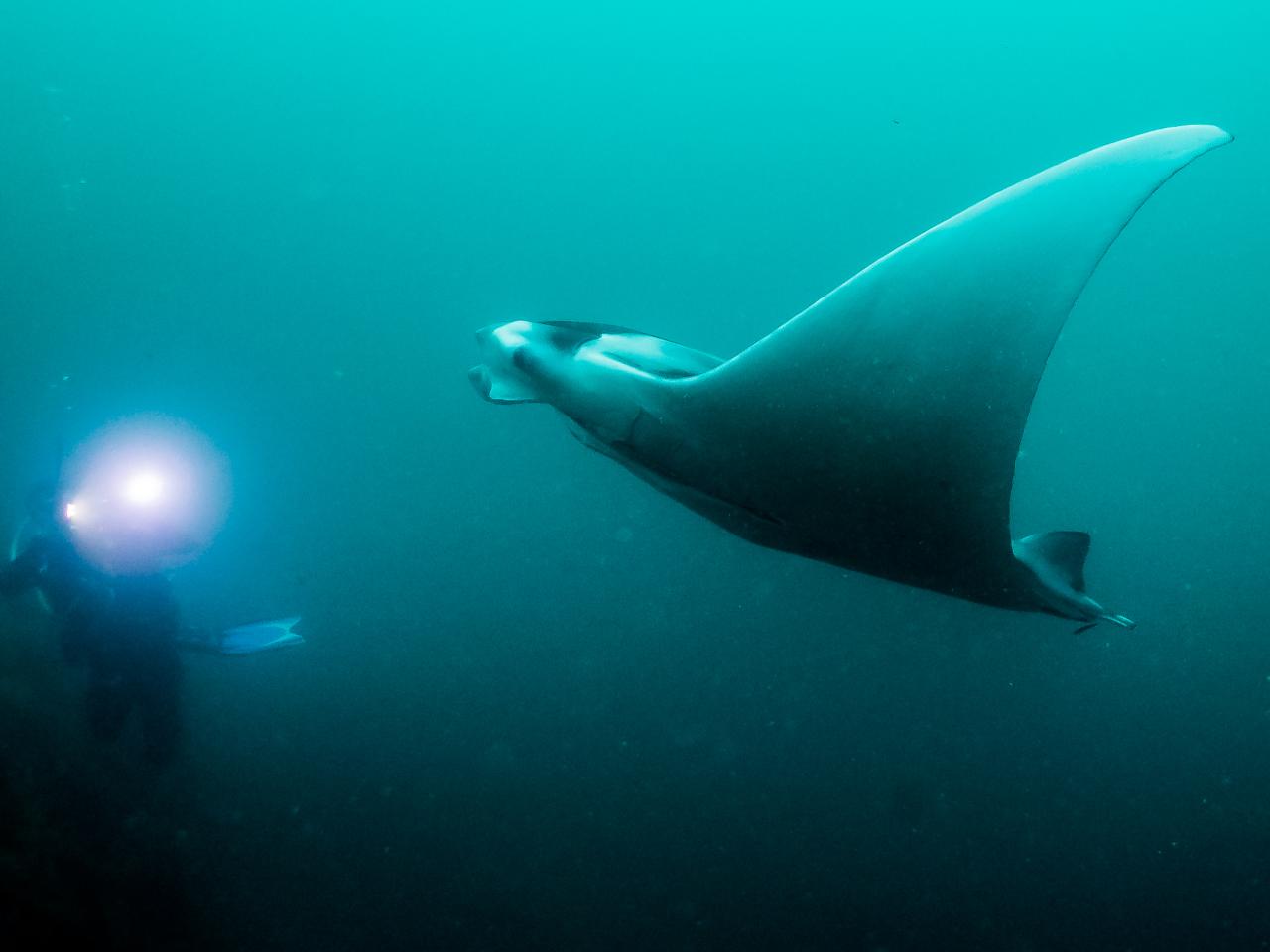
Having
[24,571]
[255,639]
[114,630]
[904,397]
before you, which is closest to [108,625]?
[114,630]

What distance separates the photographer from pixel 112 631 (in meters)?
4.76

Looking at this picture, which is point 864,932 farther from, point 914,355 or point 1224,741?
point 914,355

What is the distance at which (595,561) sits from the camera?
756 cm

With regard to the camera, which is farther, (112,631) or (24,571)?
(112,631)

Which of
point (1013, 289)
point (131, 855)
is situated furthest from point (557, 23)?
point (131, 855)

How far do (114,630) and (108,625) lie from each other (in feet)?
0.18

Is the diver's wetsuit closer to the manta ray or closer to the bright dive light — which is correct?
the bright dive light

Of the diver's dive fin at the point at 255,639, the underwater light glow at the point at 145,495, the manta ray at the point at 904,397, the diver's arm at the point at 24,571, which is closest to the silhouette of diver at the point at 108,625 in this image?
the diver's arm at the point at 24,571

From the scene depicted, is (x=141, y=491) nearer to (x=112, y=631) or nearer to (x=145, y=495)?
(x=145, y=495)

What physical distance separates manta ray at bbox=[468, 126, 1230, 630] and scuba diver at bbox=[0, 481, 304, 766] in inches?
144

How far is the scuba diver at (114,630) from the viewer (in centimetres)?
443

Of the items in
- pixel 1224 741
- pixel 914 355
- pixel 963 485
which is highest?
pixel 914 355

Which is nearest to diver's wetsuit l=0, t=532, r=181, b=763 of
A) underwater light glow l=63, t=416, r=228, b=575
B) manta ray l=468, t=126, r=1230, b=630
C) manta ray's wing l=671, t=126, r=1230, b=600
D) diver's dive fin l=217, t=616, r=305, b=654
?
underwater light glow l=63, t=416, r=228, b=575

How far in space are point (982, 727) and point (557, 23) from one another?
33.7 ft
